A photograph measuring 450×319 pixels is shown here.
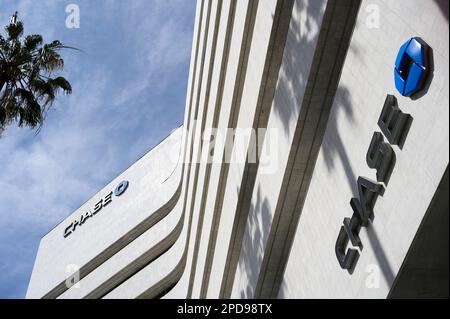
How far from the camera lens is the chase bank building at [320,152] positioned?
7148 millimetres

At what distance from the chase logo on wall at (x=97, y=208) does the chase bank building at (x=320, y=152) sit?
44.9ft

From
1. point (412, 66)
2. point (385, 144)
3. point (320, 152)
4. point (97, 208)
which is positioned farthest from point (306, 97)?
point (97, 208)

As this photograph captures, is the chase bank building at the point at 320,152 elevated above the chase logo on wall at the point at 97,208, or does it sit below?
below

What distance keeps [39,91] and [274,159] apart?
6843mm

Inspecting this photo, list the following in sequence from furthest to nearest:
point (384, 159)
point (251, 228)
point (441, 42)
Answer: point (251, 228), point (384, 159), point (441, 42)

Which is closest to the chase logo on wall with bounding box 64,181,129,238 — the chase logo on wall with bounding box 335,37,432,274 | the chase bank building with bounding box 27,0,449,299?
the chase bank building with bounding box 27,0,449,299

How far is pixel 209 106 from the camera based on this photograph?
20.5m

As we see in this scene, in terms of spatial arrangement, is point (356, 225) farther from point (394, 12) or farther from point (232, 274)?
point (232, 274)

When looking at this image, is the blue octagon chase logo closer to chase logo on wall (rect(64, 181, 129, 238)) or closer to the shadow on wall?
the shadow on wall

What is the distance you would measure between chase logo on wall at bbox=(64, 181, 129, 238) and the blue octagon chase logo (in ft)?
103

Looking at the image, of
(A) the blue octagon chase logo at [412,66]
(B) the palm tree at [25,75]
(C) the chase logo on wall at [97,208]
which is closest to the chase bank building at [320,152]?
(A) the blue octagon chase logo at [412,66]

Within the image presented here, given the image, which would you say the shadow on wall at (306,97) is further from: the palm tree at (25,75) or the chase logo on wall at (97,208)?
the chase logo on wall at (97,208)

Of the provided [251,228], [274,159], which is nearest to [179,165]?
[251,228]

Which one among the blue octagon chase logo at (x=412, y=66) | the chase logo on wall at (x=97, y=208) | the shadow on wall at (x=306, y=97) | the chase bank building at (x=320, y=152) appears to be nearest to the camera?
the blue octagon chase logo at (x=412, y=66)
